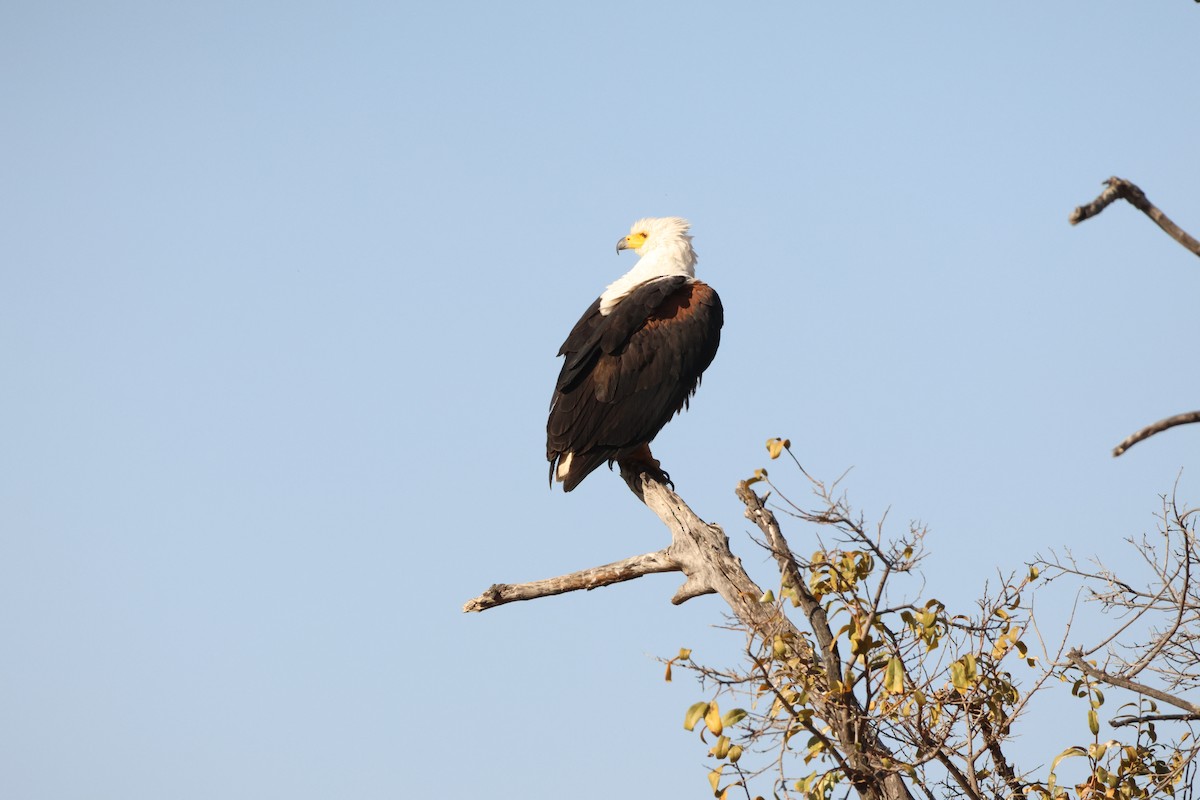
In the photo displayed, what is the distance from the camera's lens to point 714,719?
3520 mm

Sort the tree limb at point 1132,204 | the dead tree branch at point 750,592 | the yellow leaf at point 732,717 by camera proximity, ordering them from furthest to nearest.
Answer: the dead tree branch at point 750,592, the yellow leaf at point 732,717, the tree limb at point 1132,204

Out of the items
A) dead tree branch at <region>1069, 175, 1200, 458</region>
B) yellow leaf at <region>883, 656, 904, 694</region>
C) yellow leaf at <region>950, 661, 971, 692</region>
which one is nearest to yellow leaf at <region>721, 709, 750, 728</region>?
yellow leaf at <region>883, 656, 904, 694</region>

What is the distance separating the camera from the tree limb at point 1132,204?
8.28 feet

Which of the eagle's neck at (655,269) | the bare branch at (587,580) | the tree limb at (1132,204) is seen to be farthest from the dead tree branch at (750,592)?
the tree limb at (1132,204)

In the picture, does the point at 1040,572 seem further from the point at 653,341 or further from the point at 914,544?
the point at 653,341

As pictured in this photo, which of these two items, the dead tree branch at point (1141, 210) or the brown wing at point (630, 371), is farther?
the brown wing at point (630, 371)

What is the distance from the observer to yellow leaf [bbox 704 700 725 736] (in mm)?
3514

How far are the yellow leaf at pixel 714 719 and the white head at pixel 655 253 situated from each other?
3618mm

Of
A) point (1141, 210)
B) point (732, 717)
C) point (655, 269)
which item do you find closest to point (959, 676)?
point (732, 717)

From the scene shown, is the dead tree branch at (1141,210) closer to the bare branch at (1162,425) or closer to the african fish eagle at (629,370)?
the bare branch at (1162,425)

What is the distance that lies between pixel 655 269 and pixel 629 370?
38.7 inches

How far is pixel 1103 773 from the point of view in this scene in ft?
13.3

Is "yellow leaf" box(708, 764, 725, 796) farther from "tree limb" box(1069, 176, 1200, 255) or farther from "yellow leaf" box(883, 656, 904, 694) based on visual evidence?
"tree limb" box(1069, 176, 1200, 255)

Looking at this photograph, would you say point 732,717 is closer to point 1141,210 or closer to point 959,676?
point 959,676
